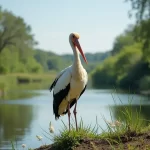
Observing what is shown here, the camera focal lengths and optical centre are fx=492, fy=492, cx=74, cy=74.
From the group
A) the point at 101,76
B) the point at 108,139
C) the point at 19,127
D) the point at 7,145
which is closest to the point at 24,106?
the point at 19,127

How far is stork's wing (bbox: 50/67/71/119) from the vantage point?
8.27 metres

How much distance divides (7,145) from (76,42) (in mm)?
9224

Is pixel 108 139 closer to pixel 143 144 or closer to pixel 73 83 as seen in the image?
pixel 143 144

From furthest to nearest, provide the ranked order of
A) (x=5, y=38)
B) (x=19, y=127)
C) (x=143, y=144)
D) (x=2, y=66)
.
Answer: (x=2, y=66) < (x=5, y=38) < (x=19, y=127) < (x=143, y=144)

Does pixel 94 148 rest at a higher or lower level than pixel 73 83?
lower

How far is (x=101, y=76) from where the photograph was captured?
99.6m

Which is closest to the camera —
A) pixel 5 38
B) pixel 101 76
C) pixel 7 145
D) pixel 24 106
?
pixel 7 145

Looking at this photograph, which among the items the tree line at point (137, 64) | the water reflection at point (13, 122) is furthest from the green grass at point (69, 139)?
the tree line at point (137, 64)

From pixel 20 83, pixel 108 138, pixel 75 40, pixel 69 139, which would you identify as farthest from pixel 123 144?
pixel 20 83

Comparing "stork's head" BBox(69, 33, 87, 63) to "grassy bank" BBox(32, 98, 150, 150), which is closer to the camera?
"grassy bank" BBox(32, 98, 150, 150)

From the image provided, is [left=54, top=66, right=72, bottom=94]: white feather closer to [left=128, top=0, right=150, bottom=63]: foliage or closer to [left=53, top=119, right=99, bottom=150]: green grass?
[left=53, top=119, right=99, bottom=150]: green grass

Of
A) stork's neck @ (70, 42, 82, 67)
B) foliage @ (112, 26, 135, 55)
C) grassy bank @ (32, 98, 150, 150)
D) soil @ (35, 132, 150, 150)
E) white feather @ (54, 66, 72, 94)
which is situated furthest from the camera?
foliage @ (112, 26, 135, 55)

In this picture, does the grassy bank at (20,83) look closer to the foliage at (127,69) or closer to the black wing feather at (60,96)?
the foliage at (127,69)

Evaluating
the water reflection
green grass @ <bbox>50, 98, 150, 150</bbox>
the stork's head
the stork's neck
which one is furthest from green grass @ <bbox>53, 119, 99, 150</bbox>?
the water reflection
